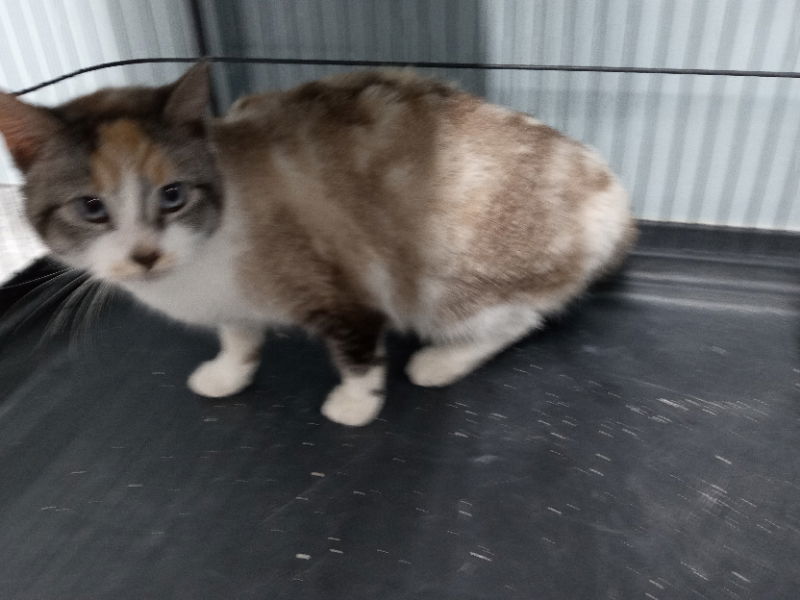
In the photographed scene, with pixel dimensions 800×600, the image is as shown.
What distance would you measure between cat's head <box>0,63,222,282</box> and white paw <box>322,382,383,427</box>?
36cm

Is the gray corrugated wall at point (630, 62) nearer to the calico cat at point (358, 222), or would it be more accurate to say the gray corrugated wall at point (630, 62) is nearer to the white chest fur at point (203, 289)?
the calico cat at point (358, 222)

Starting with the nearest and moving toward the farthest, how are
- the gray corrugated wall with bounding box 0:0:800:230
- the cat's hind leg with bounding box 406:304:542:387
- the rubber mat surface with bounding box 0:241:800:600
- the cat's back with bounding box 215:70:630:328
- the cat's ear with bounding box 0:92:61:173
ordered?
1. the cat's ear with bounding box 0:92:61:173
2. the rubber mat surface with bounding box 0:241:800:600
3. the cat's back with bounding box 215:70:630:328
4. the cat's hind leg with bounding box 406:304:542:387
5. the gray corrugated wall with bounding box 0:0:800:230

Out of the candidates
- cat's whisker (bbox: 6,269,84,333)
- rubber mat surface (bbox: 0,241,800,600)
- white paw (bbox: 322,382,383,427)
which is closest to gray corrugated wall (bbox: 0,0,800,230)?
rubber mat surface (bbox: 0,241,800,600)

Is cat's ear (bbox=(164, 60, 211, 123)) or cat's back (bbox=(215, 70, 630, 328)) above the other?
cat's ear (bbox=(164, 60, 211, 123))

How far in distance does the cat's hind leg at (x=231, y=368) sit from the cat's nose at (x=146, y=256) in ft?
1.10

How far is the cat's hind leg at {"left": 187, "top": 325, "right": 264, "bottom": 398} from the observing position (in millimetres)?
1158

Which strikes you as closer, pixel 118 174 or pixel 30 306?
pixel 118 174

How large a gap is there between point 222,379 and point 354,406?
25cm

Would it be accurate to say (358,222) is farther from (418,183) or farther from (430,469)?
(430,469)

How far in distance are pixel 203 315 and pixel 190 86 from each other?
1.12 feet

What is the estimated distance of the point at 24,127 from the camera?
0.80 meters

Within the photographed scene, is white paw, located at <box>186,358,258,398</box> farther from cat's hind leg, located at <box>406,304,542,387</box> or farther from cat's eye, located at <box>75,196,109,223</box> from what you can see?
cat's eye, located at <box>75,196,109,223</box>

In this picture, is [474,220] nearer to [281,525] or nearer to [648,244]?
[281,525]

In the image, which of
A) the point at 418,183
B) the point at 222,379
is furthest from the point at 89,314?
the point at 418,183
